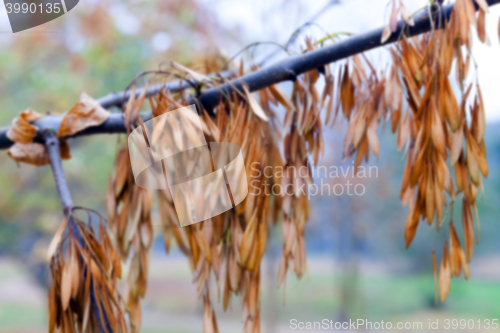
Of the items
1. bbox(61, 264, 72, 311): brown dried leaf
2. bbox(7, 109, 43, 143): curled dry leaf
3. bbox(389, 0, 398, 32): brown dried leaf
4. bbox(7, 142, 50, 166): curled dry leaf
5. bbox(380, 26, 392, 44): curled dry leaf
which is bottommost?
bbox(61, 264, 72, 311): brown dried leaf

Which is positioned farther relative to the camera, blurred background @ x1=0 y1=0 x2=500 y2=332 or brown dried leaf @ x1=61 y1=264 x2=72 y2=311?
blurred background @ x1=0 y1=0 x2=500 y2=332

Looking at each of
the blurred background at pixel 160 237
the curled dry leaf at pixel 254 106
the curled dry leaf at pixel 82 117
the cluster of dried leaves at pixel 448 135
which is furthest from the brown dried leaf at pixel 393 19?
the blurred background at pixel 160 237

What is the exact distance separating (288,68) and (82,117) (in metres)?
0.20

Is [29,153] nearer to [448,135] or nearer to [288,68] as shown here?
[288,68]

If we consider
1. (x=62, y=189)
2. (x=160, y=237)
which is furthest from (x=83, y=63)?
(x=62, y=189)

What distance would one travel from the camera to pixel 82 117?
38cm

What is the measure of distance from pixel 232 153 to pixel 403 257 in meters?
1.04

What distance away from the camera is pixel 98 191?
4.48ft

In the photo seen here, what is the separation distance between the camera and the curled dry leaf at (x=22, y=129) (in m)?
0.38

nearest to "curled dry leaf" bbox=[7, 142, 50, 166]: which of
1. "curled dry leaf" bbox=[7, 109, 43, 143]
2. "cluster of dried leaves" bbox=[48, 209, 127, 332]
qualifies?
"curled dry leaf" bbox=[7, 109, 43, 143]

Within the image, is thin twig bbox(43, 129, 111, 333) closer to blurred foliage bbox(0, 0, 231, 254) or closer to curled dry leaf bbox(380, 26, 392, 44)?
curled dry leaf bbox(380, 26, 392, 44)

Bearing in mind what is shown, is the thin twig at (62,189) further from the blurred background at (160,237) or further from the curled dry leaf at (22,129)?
the blurred background at (160,237)

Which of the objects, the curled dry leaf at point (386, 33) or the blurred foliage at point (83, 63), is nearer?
the curled dry leaf at point (386, 33)

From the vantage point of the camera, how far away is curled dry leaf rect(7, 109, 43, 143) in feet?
1.23
